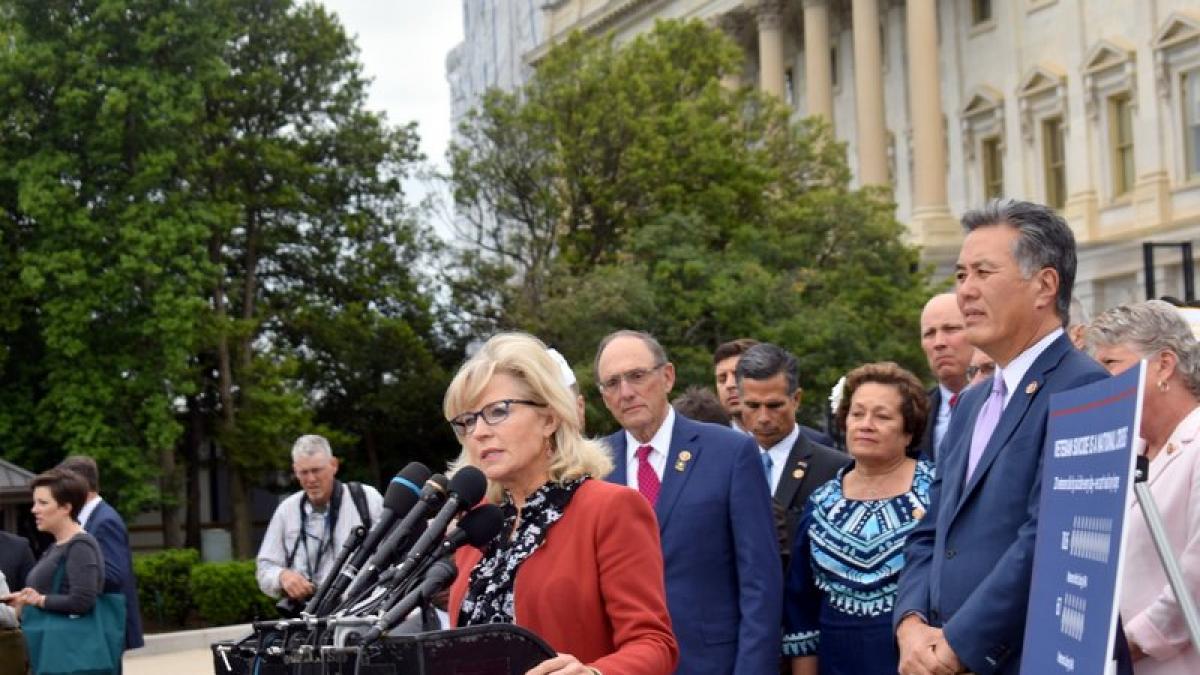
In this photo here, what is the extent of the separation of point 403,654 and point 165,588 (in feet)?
94.7

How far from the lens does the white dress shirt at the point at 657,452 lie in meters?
8.08

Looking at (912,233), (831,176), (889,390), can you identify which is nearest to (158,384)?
(831,176)

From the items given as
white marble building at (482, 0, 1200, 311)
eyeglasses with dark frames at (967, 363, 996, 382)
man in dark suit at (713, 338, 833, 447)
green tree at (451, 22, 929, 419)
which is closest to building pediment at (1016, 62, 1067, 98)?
white marble building at (482, 0, 1200, 311)

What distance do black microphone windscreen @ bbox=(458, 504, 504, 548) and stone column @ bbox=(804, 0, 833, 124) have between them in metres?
56.9

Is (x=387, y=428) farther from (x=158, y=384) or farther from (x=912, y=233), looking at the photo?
Answer: (x=912, y=233)

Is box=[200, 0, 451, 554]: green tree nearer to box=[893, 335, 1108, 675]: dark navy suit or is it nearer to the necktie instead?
the necktie

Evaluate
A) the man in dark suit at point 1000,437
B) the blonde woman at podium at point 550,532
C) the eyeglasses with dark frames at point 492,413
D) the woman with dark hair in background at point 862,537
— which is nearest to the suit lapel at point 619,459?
the woman with dark hair in background at point 862,537

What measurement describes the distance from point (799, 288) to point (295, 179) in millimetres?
12667

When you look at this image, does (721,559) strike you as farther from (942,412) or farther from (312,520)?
(312,520)

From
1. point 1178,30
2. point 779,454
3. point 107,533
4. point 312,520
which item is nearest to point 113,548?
point 107,533

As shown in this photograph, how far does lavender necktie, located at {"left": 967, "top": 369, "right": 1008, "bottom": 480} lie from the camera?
6.25 meters

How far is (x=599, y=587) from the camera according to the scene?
525cm

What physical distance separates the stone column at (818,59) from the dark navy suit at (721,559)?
5385 cm

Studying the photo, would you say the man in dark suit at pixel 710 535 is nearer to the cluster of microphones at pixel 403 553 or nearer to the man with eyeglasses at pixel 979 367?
the man with eyeglasses at pixel 979 367
